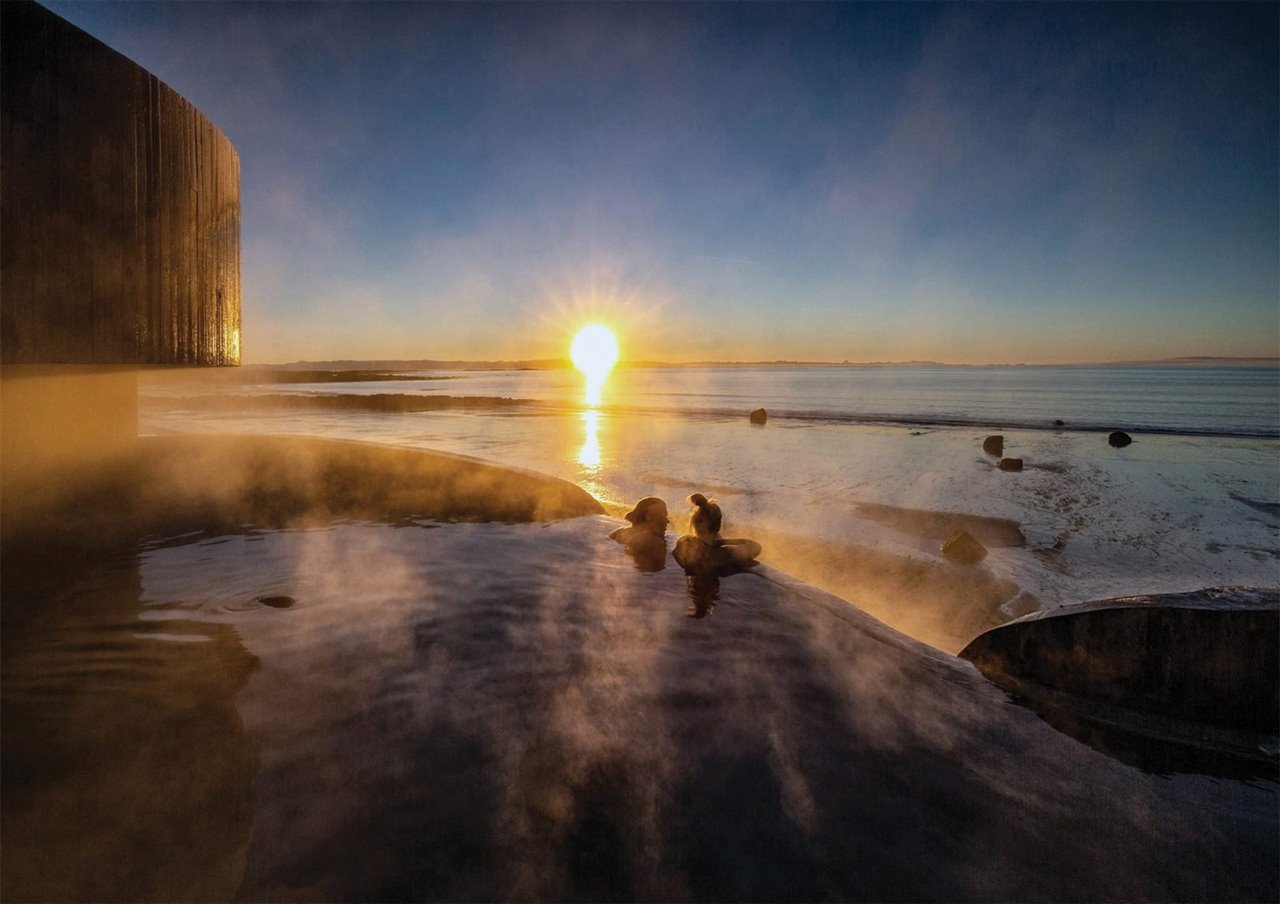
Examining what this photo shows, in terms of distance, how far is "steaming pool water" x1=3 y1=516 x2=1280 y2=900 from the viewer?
3.31m

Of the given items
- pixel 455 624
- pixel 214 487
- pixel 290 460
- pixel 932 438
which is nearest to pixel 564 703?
pixel 455 624

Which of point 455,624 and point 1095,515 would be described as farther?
point 1095,515

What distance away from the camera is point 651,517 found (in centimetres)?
991

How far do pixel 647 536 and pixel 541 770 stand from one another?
5.42 m

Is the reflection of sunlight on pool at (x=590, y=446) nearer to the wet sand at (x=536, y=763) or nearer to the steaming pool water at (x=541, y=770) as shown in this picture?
the wet sand at (x=536, y=763)

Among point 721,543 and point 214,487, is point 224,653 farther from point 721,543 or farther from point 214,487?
point 214,487

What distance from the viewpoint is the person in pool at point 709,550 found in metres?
8.50

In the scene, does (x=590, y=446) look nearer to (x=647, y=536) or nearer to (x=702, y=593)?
(x=647, y=536)

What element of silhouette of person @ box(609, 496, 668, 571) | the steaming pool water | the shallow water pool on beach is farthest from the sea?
silhouette of person @ box(609, 496, 668, 571)

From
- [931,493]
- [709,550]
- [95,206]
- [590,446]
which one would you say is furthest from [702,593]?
[590,446]

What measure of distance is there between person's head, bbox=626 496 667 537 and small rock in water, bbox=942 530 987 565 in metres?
4.64

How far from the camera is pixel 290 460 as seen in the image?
1323 centimetres

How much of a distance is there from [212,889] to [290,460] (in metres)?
11.8

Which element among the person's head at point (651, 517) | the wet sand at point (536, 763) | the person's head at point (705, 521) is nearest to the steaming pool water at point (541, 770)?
the wet sand at point (536, 763)
